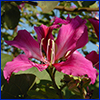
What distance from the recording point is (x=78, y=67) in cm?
47

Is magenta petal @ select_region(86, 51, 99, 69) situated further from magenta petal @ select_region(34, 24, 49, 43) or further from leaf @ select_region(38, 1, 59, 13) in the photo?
leaf @ select_region(38, 1, 59, 13)

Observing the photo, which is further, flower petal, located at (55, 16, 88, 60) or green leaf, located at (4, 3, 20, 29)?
green leaf, located at (4, 3, 20, 29)

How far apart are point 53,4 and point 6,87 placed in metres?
0.47

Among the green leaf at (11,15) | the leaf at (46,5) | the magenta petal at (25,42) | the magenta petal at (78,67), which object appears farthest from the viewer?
the green leaf at (11,15)

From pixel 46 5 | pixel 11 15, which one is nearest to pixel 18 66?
pixel 46 5

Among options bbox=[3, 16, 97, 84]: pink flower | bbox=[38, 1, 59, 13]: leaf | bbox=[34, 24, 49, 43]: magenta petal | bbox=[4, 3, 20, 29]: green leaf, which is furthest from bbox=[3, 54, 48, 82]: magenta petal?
bbox=[4, 3, 20, 29]: green leaf

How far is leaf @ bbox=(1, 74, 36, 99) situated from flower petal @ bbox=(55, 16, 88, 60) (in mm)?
142

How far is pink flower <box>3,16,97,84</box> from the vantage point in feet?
1.55

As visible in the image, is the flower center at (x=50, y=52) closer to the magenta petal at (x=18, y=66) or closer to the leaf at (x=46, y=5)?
the magenta petal at (x=18, y=66)

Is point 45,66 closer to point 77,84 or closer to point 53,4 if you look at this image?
point 77,84

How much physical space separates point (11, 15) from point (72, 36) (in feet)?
2.74

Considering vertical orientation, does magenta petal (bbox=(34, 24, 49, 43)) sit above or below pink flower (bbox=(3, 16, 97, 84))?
above

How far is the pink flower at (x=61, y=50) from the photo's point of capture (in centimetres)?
47

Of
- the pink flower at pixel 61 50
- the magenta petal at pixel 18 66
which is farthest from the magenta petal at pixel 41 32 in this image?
the magenta petal at pixel 18 66
